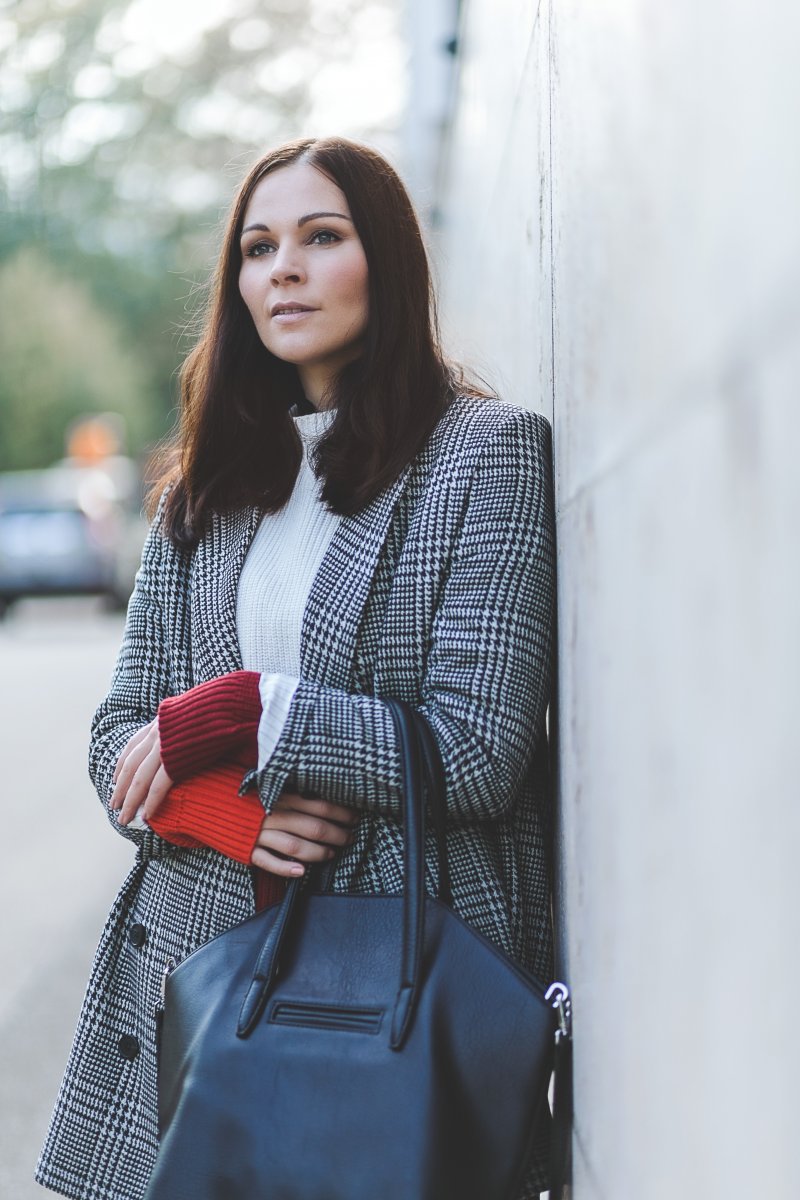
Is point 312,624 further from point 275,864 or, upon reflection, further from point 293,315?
point 293,315

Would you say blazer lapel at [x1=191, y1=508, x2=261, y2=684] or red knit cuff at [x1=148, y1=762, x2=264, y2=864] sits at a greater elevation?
blazer lapel at [x1=191, y1=508, x2=261, y2=684]

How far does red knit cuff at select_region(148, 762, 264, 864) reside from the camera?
200cm

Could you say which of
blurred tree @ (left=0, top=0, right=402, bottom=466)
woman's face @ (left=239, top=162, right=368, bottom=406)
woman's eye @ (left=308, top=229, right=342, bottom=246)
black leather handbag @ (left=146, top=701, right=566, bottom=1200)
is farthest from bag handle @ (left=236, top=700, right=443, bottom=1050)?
blurred tree @ (left=0, top=0, right=402, bottom=466)

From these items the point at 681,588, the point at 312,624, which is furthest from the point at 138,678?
the point at 681,588

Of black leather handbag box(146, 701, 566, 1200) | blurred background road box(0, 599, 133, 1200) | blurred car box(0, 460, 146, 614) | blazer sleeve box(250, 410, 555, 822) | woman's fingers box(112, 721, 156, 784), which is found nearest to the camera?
black leather handbag box(146, 701, 566, 1200)

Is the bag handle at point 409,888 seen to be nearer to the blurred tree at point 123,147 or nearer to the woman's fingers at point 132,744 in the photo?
the woman's fingers at point 132,744

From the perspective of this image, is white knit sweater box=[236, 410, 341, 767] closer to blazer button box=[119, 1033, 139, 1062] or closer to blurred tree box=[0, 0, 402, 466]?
blazer button box=[119, 1033, 139, 1062]

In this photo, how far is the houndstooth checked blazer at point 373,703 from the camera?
6.27ft

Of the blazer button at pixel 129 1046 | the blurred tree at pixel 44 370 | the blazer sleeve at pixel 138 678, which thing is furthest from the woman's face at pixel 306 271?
the blurred tree at pixel 44 370

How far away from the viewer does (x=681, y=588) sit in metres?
1.13

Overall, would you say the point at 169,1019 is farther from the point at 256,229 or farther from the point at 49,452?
the point at 49,452

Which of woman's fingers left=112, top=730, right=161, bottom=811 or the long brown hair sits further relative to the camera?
the long brown hair

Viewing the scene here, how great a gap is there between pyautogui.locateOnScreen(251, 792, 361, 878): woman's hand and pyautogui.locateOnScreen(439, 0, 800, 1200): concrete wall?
0.29 metres

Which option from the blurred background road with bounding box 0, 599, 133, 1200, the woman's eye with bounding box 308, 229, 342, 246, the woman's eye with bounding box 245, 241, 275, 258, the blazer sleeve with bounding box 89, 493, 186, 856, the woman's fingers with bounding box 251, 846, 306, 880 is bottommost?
the blurred background road with bounding box 0, 599, 133, 1200
